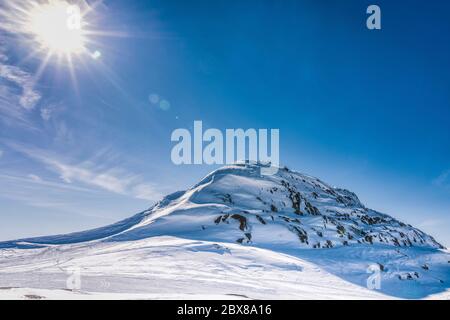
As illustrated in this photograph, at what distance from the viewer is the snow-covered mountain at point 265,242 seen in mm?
35281

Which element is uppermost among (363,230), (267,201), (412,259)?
(267,201)

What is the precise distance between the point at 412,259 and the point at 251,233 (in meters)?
37.8

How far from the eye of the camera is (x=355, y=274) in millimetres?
46094

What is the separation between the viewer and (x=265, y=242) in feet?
184

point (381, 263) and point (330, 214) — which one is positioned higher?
point (330, 214)

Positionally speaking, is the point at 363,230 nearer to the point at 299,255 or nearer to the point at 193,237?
the point at 299,255

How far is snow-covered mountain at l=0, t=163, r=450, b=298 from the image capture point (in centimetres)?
3528

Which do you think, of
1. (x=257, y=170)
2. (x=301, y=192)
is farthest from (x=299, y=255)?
(x=257, y=170)
